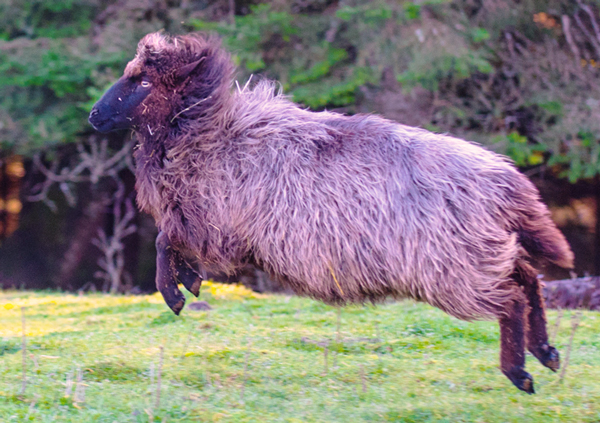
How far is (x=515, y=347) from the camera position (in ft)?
14.5

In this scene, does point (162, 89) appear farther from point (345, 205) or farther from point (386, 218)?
point (386, 218)

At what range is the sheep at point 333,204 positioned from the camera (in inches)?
170

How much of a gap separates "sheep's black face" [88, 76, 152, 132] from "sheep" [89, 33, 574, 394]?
0.04 ft

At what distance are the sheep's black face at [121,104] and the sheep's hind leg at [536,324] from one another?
3.30 m

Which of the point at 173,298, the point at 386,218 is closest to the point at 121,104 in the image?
the point at 173,298

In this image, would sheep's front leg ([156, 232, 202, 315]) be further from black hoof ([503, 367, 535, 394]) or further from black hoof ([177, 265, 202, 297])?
black hoof ([503, 367, 535, 394])

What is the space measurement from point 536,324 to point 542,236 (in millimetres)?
692

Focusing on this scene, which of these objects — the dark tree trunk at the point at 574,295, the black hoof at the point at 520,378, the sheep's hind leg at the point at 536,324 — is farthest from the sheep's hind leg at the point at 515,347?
the dark tree trunk at the point at 574,295

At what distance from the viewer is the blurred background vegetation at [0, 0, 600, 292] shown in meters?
10.4

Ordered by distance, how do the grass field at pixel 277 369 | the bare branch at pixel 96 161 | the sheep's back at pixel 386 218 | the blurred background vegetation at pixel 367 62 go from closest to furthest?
the grass field at pixel 277 369 < the sheep's back at pixel 386 218 < the blurred background vegetation at pixel 367 62 < the bare branch at pixel 96 161

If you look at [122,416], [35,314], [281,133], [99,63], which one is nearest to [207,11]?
[99,63]

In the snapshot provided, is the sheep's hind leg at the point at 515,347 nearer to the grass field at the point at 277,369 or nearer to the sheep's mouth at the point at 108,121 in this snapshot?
the grass field at the point at 277,369

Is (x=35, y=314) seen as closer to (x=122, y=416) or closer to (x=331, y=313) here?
(x=331, y=313)

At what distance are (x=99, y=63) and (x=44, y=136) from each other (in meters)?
1.62
